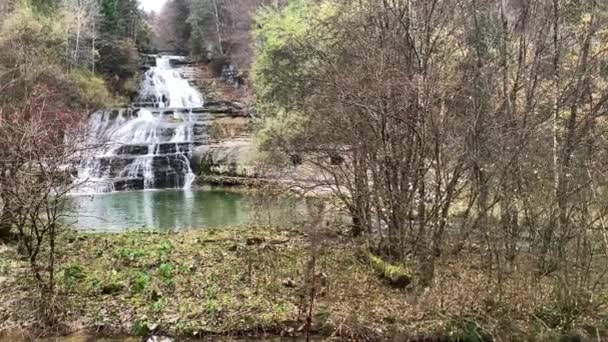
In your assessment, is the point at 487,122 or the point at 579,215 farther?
the point at 487,122

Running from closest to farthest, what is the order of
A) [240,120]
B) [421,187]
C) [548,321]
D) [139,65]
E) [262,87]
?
[548,321] < [421,187] < [262,87] < [240,120] < [139,65]

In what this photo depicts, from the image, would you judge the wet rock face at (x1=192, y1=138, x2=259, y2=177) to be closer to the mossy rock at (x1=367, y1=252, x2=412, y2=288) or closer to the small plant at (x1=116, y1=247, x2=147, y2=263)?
the small plant at (x1=116, y1=247, x2=147, y2=263)

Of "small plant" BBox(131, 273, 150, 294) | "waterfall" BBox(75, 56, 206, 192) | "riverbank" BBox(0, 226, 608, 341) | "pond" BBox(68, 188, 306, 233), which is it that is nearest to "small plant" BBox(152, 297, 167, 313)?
"riverbank" BBox(0, 226, 608, 341)

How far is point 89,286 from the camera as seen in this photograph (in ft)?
23.9

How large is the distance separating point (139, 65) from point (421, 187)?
37423 millimetres

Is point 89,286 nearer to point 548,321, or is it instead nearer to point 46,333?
point 46,333

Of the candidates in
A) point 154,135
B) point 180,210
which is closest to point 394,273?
point 180,210

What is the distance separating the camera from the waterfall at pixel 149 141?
83.1 ft

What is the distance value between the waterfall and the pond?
1454 millimetres

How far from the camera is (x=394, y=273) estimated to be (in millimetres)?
7824

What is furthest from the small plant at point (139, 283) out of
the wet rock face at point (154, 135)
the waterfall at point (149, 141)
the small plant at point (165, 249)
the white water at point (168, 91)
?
the white water at point (168, 91)

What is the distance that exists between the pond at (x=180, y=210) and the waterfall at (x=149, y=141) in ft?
4.77

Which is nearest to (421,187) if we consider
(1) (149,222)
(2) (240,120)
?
(1) (149,222)

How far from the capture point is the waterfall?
25344mm
